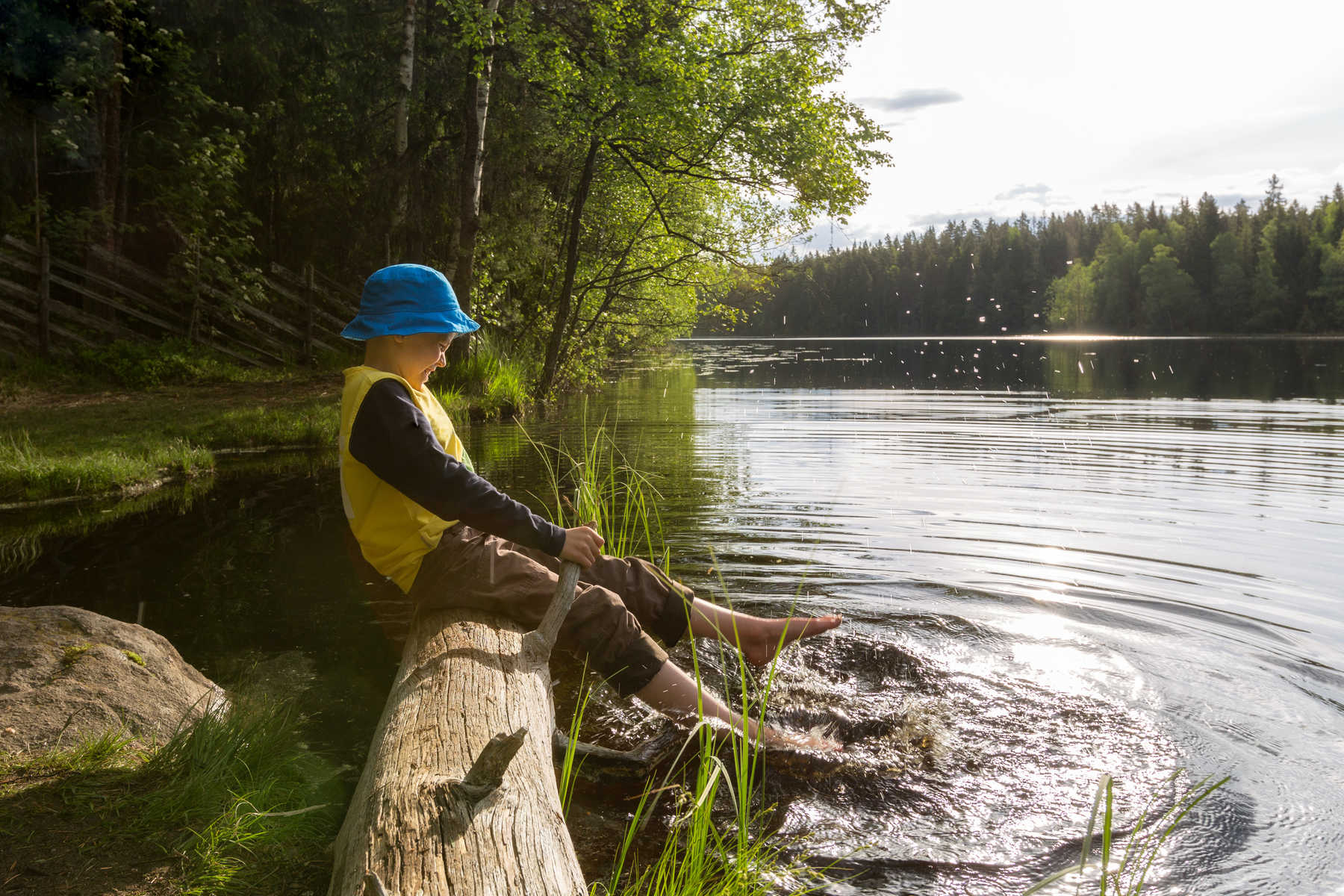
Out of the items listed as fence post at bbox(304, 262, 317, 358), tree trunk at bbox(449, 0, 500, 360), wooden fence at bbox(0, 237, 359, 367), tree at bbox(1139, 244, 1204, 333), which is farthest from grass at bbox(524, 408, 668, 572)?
tree at bbox(1139, 244, 1204, 333)

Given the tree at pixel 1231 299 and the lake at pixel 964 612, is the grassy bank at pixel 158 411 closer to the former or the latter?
the lake at pixel 964 612

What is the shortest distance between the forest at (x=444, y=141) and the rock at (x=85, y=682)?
12.7 metres

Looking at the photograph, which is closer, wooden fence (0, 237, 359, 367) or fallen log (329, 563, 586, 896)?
fallen log (329, 563, 586, 896)

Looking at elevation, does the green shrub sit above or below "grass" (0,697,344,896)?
above

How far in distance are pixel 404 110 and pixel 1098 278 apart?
10919 centimetres

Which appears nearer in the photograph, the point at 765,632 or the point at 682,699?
the point at 682,699

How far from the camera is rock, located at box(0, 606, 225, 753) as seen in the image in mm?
3080

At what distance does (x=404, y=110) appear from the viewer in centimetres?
1783

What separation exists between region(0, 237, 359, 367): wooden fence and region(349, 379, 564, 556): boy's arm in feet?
51.3

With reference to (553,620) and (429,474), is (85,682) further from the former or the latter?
(553,620)

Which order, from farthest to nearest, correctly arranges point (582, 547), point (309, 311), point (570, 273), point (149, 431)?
point (309, 311) < point (570, 273) < point (149, 431) < point (582, 547)

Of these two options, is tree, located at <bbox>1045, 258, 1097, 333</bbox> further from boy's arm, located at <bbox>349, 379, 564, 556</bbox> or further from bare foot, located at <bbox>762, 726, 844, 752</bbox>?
boy's arm, located at <bbox>349, 379, 564, 556</bbox>

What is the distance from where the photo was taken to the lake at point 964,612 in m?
3.18

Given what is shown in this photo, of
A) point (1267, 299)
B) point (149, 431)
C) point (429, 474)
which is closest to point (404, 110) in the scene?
point (149, 431)
